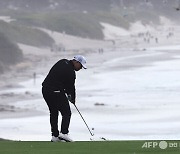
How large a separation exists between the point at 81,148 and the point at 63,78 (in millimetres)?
1495

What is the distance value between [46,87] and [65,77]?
45 centimetres

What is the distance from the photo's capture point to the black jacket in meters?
13.0

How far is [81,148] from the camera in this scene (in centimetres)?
1227

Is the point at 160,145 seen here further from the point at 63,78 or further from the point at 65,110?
the point at 63,78

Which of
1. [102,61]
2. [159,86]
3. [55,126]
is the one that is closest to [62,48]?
[102,61]

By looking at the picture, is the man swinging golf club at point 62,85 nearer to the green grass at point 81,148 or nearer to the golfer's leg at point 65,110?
the golfer's leg at point 65,110

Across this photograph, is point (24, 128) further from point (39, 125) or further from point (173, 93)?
point (173, 93)

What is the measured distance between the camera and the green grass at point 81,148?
11.8 meters

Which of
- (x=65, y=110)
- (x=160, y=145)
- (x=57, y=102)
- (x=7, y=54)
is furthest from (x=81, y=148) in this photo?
(x=7, y=54)

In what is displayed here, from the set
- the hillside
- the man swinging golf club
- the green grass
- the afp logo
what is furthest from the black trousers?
the hillside

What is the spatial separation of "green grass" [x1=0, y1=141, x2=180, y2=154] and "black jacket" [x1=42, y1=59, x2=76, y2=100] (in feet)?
3.39

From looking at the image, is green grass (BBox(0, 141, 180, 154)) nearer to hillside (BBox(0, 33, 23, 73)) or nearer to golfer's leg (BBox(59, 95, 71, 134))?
golfer's leg (BBox(59, 95, 71, 134))

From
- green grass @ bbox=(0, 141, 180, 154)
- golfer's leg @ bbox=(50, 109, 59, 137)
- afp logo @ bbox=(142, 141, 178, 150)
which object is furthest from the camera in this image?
golfer's leg @ bbox=(50, 109, 59, 137)

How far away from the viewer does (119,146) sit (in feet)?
41.3
